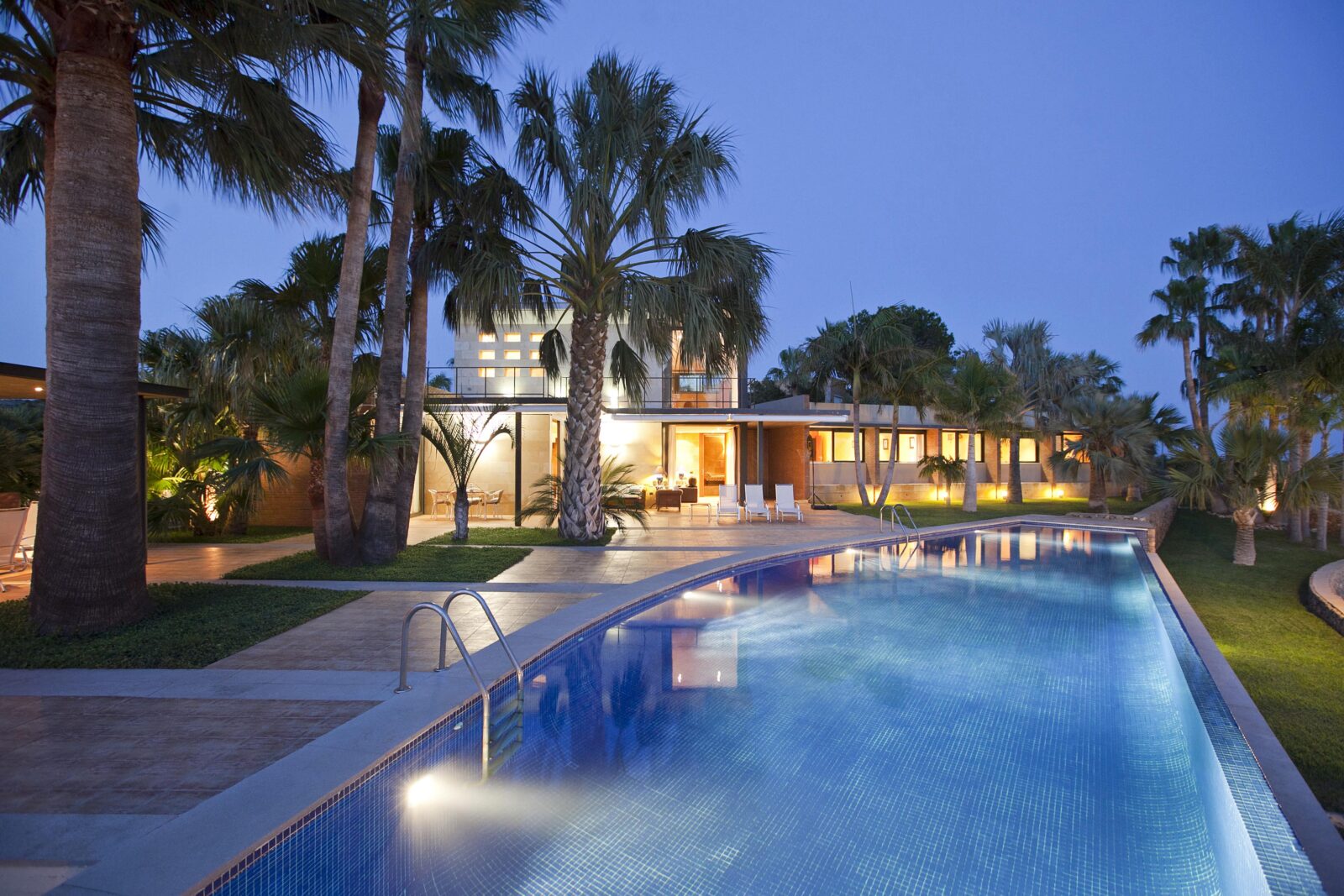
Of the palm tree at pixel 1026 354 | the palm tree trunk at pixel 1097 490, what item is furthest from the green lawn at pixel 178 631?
the palm tree at pixel 1026 354

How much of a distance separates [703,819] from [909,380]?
1771 cm

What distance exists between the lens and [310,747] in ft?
10.9

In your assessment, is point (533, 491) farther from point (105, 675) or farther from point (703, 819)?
point (703, 819)

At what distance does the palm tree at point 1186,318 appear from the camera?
22625 millimetres

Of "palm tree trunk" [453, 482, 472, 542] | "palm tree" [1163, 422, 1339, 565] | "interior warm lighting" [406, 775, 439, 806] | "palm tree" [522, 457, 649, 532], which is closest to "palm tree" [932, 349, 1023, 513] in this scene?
"palm tree" [1163, 422, 1339, 565]

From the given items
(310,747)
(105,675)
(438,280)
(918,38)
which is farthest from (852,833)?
(918,38)

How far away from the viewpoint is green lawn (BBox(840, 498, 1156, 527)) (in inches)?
685

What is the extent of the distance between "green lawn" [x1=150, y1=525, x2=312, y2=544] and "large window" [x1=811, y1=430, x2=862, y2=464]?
16.2m

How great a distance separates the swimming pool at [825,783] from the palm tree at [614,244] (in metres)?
5.37

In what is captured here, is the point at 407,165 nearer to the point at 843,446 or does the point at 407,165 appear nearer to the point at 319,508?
the point at 319,508

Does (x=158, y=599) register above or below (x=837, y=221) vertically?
below

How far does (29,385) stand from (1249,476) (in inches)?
672

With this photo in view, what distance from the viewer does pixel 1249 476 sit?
37.8ft

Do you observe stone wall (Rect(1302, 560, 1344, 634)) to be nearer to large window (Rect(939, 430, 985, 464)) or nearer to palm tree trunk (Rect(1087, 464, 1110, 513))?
palm tree trunk (Rect(1087, 464, 1110, 513))
